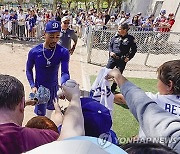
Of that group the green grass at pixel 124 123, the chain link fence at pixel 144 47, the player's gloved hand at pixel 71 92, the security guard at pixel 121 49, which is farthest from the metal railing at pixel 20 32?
the player's gloved hand at pixel 71 92

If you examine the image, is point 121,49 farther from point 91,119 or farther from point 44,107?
point 91,119

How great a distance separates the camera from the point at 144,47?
10.9m

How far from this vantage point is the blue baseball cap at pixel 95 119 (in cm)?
187

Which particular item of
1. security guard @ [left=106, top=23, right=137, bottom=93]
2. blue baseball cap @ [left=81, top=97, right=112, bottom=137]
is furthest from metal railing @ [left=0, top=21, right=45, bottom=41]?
blue baseball cap @ [left=81, top=97, right=112, bottom=137]

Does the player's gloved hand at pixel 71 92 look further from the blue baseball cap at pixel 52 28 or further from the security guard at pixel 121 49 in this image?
the security guard at pixel 121 49

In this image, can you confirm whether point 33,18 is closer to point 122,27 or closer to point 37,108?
point 122,27

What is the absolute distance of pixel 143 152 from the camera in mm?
1030

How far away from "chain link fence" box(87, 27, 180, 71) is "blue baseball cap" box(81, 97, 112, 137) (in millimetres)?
8072

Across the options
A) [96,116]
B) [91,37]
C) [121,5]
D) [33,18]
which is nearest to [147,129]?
[96,116]

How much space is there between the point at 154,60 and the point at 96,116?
10.1 m

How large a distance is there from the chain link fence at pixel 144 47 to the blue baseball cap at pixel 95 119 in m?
8.07

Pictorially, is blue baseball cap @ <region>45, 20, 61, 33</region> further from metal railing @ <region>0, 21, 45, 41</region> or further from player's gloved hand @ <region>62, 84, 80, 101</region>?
metal railing @ <region>0, 21, 45, 41</region>

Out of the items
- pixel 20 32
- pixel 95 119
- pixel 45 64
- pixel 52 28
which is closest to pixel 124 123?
pixel 45 64

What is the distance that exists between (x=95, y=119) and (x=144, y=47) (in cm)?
940
